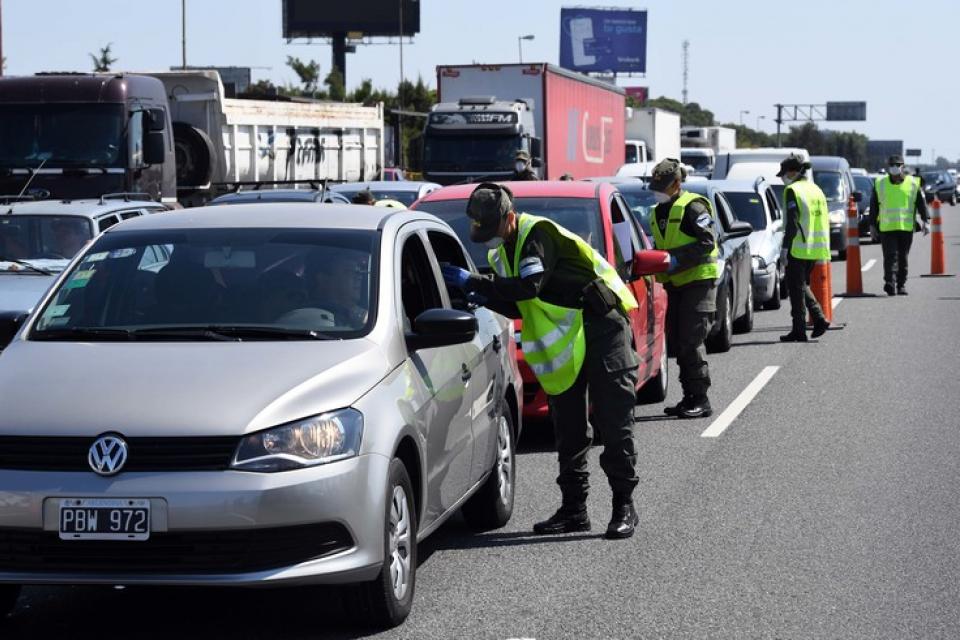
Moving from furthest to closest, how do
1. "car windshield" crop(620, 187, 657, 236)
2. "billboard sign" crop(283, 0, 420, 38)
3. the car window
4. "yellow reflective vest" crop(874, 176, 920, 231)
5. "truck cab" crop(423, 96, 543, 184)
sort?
1. "billboard sign" crop(283, 0, 420, 38)
2. "truck cab" crop(423, 96, 543, 184)
3. "yellow reflective vest" crop(874, 176, 920, 231)
4. "car windshield" crop(620, 187, 657, 236)
5. the car window

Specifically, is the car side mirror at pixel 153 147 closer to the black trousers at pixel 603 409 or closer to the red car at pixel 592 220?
the red car at pixel 592 220

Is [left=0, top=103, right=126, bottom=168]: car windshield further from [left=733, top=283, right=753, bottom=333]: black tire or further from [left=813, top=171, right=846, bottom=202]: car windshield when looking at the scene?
[left=813, top=171, right=846, bottom=202]: car windshield

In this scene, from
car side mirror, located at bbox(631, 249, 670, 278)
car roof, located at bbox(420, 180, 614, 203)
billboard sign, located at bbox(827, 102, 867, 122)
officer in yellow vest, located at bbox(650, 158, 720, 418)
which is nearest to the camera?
car side mirror, located at bbox(631, 249, 670, 278)

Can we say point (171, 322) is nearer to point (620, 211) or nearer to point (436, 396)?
Answer: point (436, 396)

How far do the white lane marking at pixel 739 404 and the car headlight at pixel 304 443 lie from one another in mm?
6071

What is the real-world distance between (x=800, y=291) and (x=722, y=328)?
1.22 m

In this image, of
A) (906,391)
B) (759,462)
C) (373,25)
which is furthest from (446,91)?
(373,25)

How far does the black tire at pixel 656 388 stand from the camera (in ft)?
44.5

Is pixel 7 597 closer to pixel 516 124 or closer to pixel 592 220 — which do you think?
pixel 592 220

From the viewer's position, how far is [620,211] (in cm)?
1232

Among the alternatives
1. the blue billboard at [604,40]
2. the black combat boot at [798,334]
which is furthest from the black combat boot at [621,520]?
the blue billboard at [604,40]

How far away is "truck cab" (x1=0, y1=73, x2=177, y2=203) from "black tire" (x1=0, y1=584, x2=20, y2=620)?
44.4 feet

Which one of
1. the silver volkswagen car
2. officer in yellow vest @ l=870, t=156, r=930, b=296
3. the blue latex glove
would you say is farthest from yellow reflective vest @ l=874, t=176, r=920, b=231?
the silver volkswagen car

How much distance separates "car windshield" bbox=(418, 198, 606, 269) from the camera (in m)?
11.9
